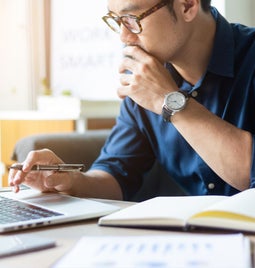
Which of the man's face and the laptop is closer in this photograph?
the laptop

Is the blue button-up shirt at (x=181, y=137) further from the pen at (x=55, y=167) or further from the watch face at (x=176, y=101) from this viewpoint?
the pen at (x=55, y=167)

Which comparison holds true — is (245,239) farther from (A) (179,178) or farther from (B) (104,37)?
(B) (104,37)

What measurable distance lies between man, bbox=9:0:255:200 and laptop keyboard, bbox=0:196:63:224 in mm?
134

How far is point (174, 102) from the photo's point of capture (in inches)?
42.6

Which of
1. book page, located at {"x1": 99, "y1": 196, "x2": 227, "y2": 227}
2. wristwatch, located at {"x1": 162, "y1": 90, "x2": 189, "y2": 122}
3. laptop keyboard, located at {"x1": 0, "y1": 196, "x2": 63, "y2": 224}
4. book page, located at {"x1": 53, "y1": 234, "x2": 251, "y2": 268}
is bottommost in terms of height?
laptop keyboard, located at {"x1": 0, "y1": 196, "x2": 63, "y2": 224}

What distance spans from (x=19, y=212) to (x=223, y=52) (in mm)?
670

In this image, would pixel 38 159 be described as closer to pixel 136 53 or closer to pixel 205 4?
pixel 136 53

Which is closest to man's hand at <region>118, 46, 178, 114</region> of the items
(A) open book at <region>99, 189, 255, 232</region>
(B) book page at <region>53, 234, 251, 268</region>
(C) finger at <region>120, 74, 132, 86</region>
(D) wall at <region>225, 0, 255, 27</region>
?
(C) finger at <region>120, 74, 132, 86</region>

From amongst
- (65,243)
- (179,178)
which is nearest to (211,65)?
(179,178)

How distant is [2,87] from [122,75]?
5.31 ft

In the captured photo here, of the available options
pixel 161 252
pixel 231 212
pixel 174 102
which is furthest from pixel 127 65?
pixel 161 252

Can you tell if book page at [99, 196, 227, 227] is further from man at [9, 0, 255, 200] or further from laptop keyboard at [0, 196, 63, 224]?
man at [9, 0, 255, 200]

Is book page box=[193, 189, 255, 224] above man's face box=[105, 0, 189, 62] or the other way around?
the other way around

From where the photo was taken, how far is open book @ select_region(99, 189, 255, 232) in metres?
0.68
